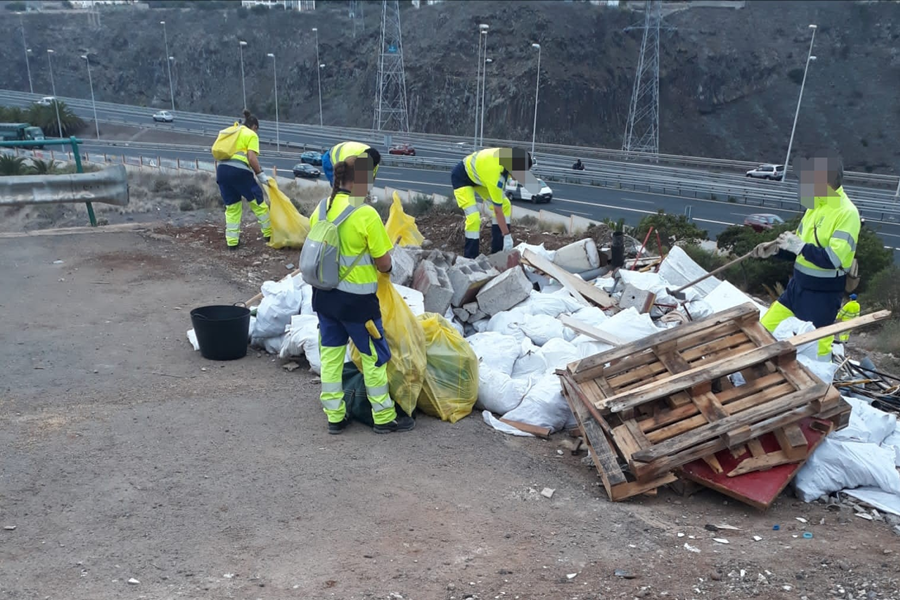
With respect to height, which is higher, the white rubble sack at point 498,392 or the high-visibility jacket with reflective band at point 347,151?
the high-visibility jacket with reflective band at point 347,151

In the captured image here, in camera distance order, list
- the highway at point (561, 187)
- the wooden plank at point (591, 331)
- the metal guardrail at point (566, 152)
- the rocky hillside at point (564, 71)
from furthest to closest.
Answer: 1. the rocky hillside at point (564, 71)
2. the metal guardrail at point (566, 152)
3. the highway at point (561, 187)
4. the wooden plank at point (591, 331)

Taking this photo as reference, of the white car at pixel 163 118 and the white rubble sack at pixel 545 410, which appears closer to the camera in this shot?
the white rubble sack at pixel 545 410

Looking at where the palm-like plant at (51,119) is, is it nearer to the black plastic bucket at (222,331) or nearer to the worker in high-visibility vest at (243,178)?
the worker in high-visibility vest at (243,178)

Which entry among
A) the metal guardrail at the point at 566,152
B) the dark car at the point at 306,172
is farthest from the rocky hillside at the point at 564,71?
the dark car at the point at 306,172

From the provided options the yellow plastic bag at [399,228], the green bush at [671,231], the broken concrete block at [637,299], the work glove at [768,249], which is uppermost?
the work glove at [768,249]

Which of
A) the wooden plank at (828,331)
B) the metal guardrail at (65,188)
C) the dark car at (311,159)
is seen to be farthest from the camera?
the dark car at (311,159)

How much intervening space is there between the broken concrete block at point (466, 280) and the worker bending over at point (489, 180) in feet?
3.72

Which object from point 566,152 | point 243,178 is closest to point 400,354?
point 243,178

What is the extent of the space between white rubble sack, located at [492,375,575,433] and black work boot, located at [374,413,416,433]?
2.19 feet

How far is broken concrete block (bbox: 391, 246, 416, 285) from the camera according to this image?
→ 20.5ft

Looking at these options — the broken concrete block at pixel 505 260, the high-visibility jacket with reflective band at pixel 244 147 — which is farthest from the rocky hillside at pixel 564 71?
the broken concrete block at pixel 505 260

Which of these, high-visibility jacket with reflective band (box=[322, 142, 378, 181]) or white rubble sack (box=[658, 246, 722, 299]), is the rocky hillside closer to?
white rubble sack (box=[658, 246, 722, 299])

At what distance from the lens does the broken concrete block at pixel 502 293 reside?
6250 millimetres

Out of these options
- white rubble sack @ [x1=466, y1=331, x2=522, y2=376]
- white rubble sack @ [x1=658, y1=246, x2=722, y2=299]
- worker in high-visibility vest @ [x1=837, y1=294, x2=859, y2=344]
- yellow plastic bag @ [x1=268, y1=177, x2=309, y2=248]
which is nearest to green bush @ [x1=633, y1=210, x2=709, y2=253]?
white rubble sack @ [x1=658, y1=246, x2=722, y2=299]
